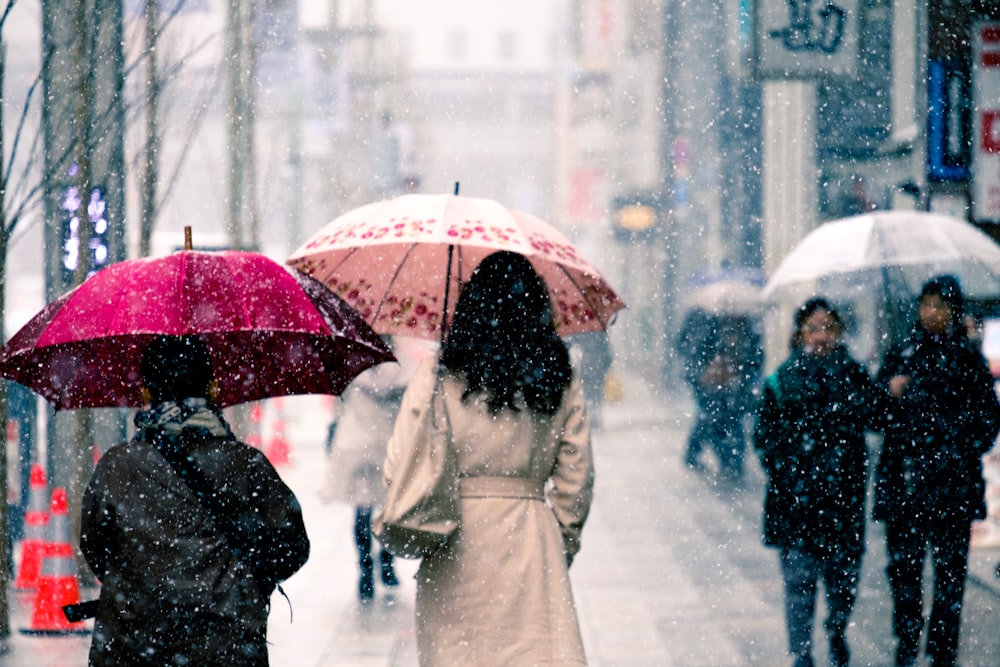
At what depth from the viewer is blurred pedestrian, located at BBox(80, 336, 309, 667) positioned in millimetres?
3375

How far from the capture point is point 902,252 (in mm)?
7078

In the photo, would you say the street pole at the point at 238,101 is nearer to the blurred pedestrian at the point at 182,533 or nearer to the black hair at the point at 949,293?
the black hair at the point at 949,293

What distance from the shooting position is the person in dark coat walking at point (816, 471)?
19.4ft

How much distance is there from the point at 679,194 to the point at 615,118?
16.1m

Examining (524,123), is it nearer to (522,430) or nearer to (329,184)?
(329,184)

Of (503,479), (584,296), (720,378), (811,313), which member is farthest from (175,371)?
(720,378)

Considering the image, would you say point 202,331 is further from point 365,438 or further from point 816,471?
point 365,438

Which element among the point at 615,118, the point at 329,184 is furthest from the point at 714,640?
the point at 615,118

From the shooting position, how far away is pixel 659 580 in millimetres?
8773

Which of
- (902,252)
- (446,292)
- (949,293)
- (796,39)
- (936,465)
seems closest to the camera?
(446,292)

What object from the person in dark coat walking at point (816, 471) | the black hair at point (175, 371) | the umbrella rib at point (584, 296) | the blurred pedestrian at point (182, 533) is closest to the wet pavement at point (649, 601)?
the person in dark coat walking at point (816, 471)

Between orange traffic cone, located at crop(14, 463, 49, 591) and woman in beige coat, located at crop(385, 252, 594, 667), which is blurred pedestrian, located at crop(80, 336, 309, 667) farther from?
orange traffic cone, located at crop(14, 463, 49, 591)

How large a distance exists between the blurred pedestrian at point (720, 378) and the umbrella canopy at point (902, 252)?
7029 mm

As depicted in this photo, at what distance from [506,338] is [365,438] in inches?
151
